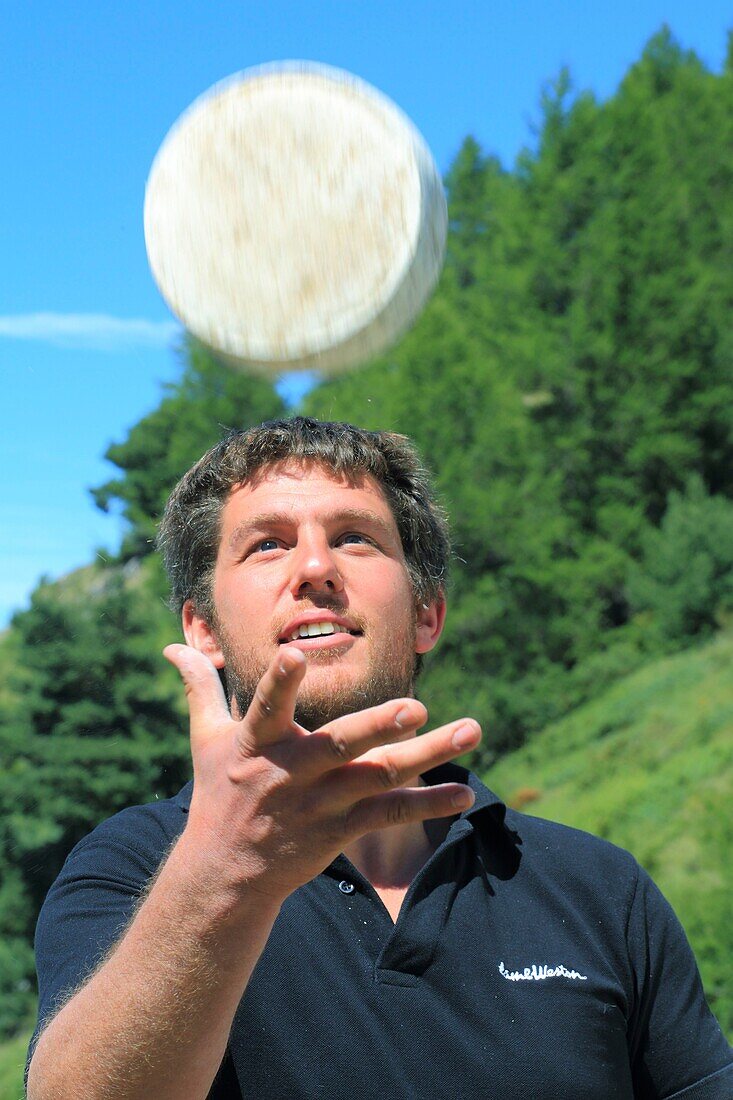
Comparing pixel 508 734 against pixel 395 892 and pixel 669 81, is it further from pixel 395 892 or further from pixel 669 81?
pixel 669 81

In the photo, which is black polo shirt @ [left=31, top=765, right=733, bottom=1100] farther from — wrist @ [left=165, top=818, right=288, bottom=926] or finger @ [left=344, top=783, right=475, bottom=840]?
finger @ [left=344, top=783, right=475, bottom=840]

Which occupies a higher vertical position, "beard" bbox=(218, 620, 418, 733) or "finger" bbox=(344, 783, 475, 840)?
"beard" bbox=(218, 620, 418, 733)

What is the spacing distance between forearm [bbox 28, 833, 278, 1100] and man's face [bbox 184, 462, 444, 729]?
0.68m

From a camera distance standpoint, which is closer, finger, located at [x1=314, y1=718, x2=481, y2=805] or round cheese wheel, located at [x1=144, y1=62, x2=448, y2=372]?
finger, located at [x1=314, y1=718, x2=481, y2=805]

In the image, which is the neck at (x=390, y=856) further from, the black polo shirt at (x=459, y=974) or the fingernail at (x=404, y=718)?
the fingernail at (x=404, y=718)

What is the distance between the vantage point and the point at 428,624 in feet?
10.4

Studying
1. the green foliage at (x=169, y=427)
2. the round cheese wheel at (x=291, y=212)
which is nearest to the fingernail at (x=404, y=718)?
the round cheese wheel at (x=291, y=212)

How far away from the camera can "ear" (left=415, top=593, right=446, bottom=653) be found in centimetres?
308

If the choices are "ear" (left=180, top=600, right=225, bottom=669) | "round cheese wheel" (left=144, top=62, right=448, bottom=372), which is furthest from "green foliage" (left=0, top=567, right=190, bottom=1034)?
"ear" (left=180, top=600, right=225, bottom=669)

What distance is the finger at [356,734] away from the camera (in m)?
1.49

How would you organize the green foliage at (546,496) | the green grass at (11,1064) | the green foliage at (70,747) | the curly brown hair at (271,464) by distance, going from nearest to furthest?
1. the curly brown hair at (271,464)
2. the green grass at (11,1064)
3. the green foliage at (70,747)
4. the green foliage at (546,496)

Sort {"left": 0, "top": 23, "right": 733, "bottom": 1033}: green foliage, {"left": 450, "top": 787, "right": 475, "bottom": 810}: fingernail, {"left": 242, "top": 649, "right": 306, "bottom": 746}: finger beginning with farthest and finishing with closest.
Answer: {"left": 0, "top": 23, "right": 733, "bottom": 1033}: green foliage, {"left": 450, "top": 787, "right": 475, "bottom": 810}: fingernail, {"left": 242, "top": 649, "right": 306, "bottom": 746}: finger

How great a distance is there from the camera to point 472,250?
1930 inches

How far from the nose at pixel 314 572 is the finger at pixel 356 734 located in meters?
0.93
